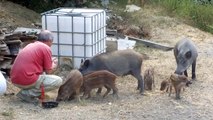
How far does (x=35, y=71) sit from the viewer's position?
29.2ft

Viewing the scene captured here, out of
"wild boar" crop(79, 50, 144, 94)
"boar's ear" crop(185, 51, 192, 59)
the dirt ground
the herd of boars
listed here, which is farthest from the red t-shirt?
"boar's ear" crop(185, 51, 192, 59)

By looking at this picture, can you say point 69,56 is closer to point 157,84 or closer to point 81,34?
point 81,34

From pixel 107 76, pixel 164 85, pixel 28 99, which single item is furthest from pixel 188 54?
pixel 28 99

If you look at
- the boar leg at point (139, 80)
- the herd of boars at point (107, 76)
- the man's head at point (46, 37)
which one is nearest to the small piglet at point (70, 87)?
the herd of boars at point (107, 76)

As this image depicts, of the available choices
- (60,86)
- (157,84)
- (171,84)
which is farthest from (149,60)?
(60,86)

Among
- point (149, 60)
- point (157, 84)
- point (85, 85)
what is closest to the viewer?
point (85, 85)

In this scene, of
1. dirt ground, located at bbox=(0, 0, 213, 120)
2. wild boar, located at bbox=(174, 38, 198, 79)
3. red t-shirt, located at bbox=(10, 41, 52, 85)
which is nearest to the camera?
dirt ground, located at bbox=(0, 0, 213, 120)

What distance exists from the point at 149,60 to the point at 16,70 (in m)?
4.43

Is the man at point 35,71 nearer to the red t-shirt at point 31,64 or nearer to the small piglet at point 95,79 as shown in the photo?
the red t-shirt at point 31,64

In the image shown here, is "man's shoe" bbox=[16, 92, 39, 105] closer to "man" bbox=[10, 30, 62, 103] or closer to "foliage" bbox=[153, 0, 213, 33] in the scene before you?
"man" bbox=[10, 30, 62, 103]

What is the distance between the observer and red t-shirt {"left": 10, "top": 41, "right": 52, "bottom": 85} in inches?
348

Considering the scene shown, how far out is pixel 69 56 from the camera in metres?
11.0

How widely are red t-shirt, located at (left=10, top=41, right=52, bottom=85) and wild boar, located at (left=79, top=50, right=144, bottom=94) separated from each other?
3.28 ft

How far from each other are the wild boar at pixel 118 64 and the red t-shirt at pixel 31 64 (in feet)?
3.28
